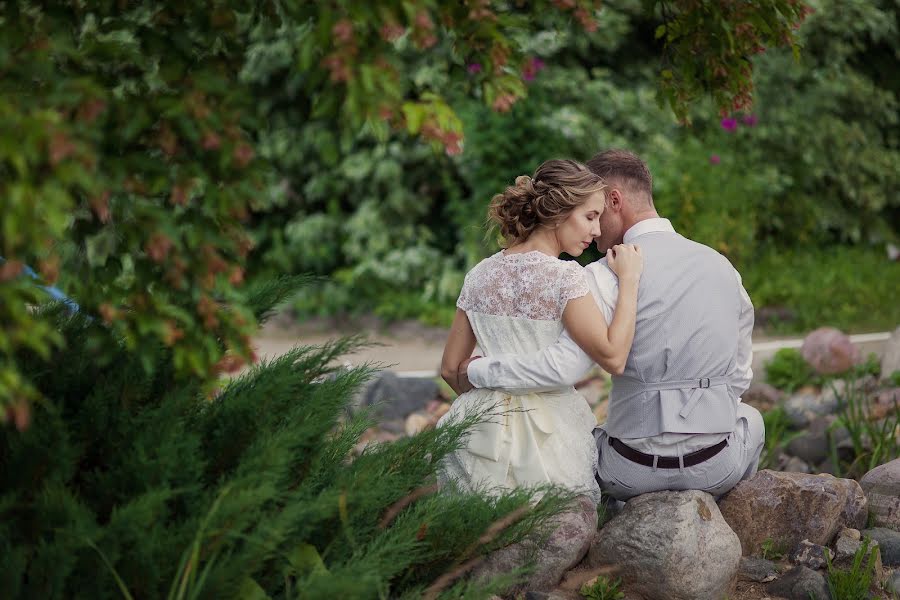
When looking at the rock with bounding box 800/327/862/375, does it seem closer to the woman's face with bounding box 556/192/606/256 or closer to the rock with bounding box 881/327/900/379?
the rock with bounding box 881/327/900/379

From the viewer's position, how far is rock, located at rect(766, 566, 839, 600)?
10.4ft

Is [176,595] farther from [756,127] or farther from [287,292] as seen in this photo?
[756,127]

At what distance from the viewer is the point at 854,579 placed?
10.1 ft

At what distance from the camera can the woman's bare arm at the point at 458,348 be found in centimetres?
346

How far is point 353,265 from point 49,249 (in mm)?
7794

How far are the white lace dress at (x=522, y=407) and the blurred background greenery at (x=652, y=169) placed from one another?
4.85 m

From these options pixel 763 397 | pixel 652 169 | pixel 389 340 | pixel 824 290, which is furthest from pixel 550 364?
pixel 824 290

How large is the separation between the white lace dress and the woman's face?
108mm

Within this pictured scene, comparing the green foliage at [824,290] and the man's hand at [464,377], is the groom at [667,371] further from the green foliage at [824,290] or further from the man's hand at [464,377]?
the green foliage at [824,290]

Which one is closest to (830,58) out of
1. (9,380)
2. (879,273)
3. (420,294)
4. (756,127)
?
(756,127)

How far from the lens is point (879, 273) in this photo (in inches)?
377

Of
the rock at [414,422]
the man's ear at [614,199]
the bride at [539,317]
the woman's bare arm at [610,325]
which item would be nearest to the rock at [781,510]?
the bride at [539,317]

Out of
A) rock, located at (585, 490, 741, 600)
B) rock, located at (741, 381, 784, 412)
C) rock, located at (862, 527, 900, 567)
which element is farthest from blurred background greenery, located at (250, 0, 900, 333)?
rock, located at (585, 490, 741, 600)

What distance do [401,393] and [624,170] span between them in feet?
10.8
